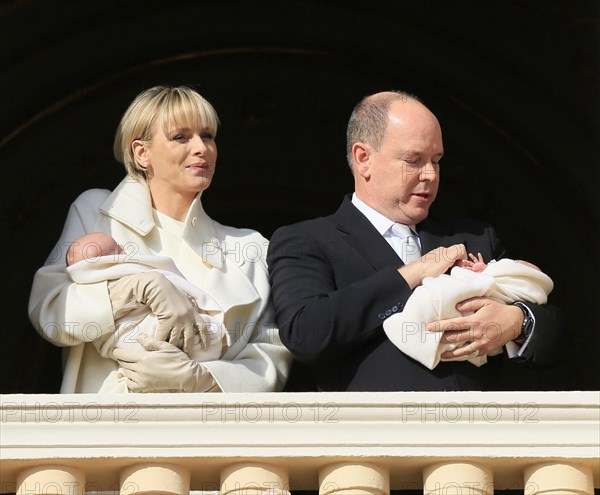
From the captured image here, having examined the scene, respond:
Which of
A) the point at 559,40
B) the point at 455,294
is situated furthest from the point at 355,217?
the point at 559,40

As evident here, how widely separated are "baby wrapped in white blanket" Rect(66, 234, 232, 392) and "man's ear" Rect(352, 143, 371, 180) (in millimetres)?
638

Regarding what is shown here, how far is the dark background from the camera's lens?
862cm

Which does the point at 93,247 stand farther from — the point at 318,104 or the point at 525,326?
the point at 318,104

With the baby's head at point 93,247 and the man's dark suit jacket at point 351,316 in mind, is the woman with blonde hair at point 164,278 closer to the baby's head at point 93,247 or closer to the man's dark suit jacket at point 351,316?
the baby's head at point 93,247

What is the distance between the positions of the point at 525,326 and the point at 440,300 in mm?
277

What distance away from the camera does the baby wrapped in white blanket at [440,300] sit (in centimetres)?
538

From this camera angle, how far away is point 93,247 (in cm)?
564

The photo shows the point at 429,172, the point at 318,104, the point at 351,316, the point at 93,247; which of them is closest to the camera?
the point at 351,316

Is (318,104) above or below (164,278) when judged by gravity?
above

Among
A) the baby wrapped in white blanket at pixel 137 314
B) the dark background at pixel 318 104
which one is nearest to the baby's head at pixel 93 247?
the baby wrapped in white blanket at pixel 137 314

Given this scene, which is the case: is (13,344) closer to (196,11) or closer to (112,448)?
(196,11)

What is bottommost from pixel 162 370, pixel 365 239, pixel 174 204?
pixel 162 370

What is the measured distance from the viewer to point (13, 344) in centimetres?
884

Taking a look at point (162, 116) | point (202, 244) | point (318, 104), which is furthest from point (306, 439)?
point (318, 104)
